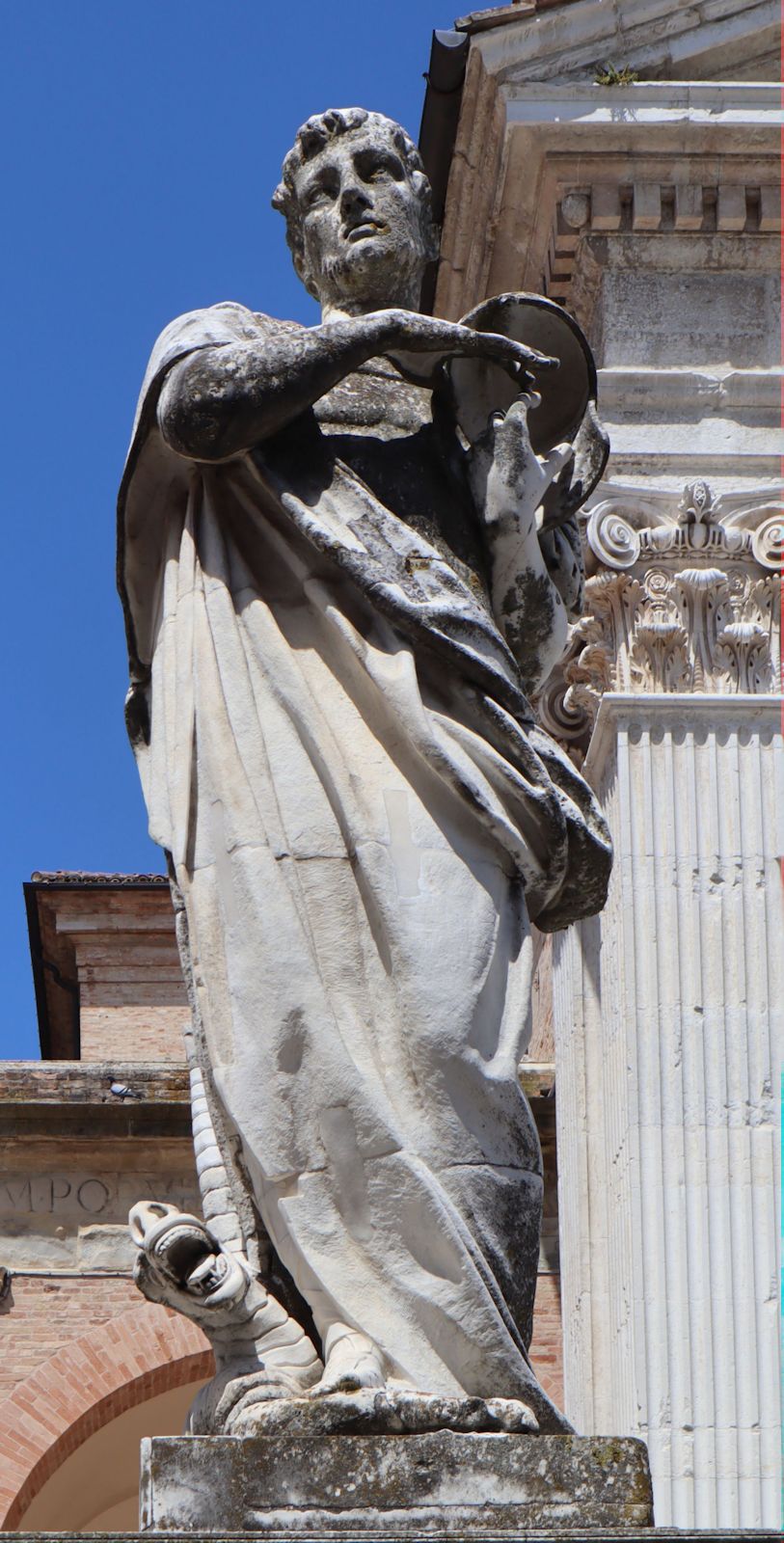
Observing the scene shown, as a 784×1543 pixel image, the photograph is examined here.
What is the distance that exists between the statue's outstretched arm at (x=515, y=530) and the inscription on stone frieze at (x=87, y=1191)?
10467 millimetres

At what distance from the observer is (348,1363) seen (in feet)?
14.8

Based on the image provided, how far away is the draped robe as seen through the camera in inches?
182

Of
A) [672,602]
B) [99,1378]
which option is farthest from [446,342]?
[99,1378]

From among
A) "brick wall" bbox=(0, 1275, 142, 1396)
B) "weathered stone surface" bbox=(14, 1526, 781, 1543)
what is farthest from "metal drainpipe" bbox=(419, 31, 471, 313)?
"weathered stone surface" bbox=(14, 1526, 781, 1543)

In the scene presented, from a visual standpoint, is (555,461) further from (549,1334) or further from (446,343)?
(549,1334)

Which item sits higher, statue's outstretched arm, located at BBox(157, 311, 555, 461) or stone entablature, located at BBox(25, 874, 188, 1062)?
stone entablature, located at BBox(25, 874, 188, 1062)

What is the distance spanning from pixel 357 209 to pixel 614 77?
6772 millimetres

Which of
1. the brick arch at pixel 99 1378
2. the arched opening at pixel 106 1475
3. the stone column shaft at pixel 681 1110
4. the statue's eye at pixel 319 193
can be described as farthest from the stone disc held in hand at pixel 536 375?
the arched opening at pixel 106 1475

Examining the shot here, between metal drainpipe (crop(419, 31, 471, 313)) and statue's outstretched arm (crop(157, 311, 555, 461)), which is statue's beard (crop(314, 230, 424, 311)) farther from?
metal drainpipe (crop(419, 31, 471, 313))

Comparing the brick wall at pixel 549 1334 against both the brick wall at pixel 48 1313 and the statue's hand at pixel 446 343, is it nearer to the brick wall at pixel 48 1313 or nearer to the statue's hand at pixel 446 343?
the brick wall at pixel 48 1313

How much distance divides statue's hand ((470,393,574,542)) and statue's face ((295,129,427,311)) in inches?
16.2

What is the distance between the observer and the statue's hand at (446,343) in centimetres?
512

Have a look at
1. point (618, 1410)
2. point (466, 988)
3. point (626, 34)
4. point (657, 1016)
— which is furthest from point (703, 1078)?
point (466, 988)

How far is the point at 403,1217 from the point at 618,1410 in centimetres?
576
